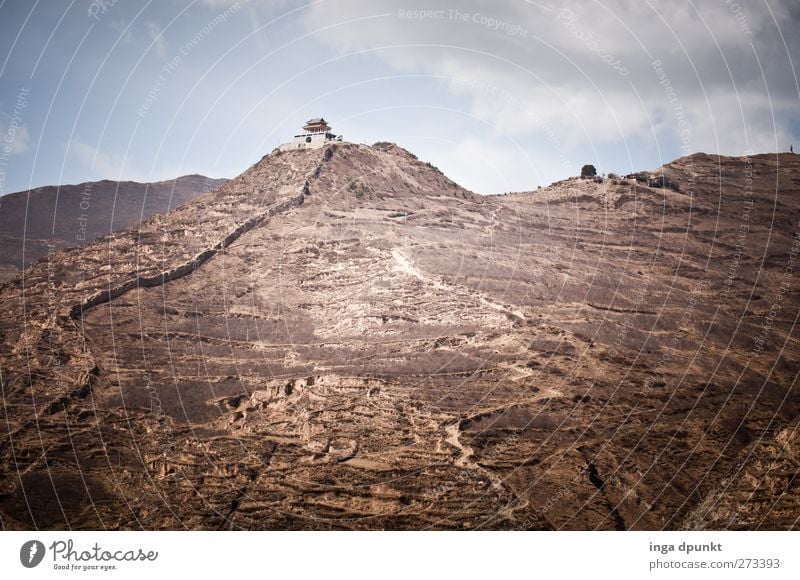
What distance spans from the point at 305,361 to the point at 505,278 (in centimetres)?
1451

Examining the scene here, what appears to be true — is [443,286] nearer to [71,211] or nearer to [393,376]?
[393,376]

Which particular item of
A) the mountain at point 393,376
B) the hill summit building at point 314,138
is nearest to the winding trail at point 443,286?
the mountain at point 393,376

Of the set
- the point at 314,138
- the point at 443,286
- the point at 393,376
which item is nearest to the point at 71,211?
the point at 314,138

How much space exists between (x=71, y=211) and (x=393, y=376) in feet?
260

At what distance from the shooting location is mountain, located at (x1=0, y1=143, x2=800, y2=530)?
781 inches

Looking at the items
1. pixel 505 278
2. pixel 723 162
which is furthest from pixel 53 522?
pixel 723 162

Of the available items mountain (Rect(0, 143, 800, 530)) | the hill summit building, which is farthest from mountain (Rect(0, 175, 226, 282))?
mountain (Rect(0, 143, 800, 530))

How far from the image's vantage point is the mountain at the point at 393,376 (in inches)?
781

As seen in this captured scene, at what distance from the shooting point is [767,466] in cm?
2158

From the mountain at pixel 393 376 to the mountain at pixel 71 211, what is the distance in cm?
3909

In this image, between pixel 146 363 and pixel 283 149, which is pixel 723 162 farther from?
pixel 146 363

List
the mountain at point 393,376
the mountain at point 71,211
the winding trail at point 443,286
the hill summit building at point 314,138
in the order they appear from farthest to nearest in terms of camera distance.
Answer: the mountain at point 71,211
the hill summit building at point 314,138
the winding trail at point 443,286
the mountain at point 393,376

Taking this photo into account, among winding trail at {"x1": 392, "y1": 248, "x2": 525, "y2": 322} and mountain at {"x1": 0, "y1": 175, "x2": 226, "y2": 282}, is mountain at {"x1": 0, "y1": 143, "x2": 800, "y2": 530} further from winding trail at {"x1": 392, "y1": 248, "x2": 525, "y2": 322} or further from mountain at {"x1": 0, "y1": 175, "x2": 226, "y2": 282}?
mountain at {"x1": 0, "y1": 175, "x2": 226, "y2": 282}

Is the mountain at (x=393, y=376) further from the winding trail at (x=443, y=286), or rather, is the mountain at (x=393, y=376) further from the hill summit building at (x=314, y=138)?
the hill summit building at (x=314, y=138)
